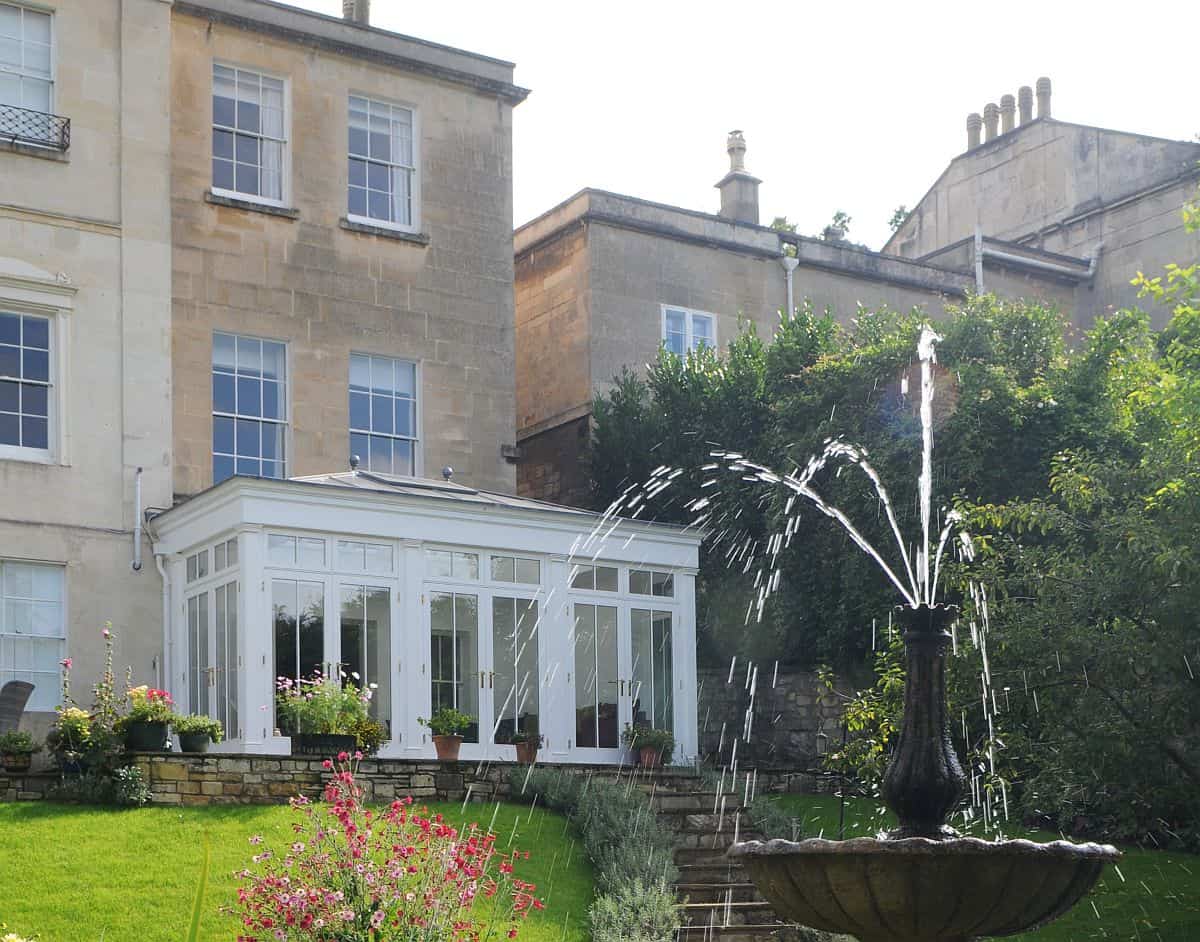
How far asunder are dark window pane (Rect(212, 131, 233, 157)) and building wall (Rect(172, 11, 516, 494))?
0.20 m

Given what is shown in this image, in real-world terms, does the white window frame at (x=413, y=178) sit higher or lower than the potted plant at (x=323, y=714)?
higher

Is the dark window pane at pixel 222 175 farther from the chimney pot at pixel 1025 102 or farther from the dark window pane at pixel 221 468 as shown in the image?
the chimney pot at pixel 1025 102

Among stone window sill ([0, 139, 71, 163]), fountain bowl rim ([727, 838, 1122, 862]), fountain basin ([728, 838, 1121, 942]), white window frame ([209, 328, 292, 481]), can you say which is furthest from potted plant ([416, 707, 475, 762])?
fountain bowl rim ([727, 838, 1122, 862])

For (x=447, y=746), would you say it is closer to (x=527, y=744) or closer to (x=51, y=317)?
(x=527, y=744)

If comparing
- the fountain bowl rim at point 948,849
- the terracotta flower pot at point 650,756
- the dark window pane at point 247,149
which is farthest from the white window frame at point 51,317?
the fountain bowl rim at point 948,849

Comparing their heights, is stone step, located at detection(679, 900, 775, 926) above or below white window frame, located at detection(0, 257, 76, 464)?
below

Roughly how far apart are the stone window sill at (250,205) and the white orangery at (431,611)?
4783mm

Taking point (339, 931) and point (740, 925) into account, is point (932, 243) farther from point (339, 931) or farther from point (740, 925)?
point (339, 931)

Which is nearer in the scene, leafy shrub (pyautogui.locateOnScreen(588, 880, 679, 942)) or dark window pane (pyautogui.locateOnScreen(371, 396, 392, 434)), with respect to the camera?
leafy shrub (pyautogui.locateOnScreen(588, 880, 679, 942))

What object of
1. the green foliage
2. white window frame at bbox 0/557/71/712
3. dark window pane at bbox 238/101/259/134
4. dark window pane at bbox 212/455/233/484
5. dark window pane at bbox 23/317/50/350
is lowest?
the green foliage

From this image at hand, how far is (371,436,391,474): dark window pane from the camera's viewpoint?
2662 cm

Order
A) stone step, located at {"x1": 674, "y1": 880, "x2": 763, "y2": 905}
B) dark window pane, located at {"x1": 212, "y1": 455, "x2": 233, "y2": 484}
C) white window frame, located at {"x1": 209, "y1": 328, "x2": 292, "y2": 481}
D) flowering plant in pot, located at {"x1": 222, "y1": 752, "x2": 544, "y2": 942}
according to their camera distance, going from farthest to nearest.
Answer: white window frame, located at {"x1": 209, "y1": 328, "x2": 292, "y2": 481}, dark window pane, located at {"x1": 212, "y1": 455, "x2": 233, "y2": 484}, stone step, located at {"x1": 674, "y1": 880, "x2": 763, "y2": 905}, flowering plant in pot, located at {"x1": 222, "y1": 752, "x2": 544, "y2": 942}

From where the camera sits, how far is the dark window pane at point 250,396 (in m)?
25.5

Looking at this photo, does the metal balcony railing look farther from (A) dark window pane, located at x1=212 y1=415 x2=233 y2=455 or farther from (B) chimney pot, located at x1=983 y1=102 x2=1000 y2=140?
(B) chimney pot, located at x1=983 y1=102 x2=1000 y2=140
